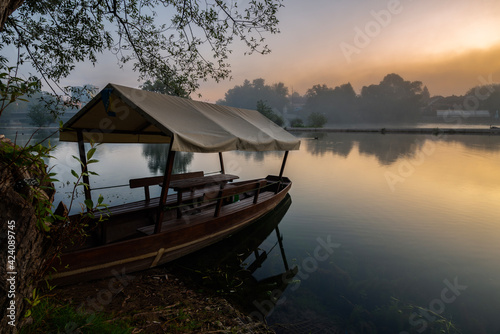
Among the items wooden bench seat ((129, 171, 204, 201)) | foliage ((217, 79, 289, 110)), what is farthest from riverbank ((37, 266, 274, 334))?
foliage ((217, 79, 289, 110))

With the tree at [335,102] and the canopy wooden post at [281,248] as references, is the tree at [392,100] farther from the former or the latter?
the canopy wooden post at [281,248]

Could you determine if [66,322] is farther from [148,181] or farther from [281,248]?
[281,248]

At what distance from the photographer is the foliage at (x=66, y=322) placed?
8.61ft

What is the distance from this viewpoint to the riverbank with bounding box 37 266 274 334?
3354 mm

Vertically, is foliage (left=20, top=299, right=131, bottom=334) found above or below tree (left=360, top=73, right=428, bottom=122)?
below

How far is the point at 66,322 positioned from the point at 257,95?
7407 inches

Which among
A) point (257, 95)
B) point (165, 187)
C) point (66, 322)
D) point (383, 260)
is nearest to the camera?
point (66, 322)

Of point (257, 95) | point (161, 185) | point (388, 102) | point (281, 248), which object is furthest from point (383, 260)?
point (257, 95)

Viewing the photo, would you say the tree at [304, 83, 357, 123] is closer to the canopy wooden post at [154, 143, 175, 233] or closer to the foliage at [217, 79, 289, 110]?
the foliage at [217, 79, 289, 110]

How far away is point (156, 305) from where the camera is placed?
12.6ft

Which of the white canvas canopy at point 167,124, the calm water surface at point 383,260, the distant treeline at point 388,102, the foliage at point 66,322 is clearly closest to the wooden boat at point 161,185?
the white canvas canopy at point 167,124

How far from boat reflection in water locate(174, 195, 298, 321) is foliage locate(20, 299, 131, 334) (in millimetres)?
2169

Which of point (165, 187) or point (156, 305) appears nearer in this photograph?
point (156, 305)

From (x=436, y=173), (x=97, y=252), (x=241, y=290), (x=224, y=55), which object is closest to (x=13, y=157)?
(x=97, y=252)
